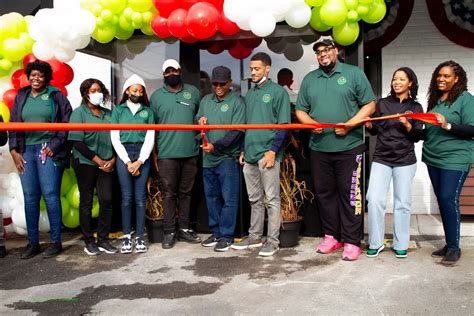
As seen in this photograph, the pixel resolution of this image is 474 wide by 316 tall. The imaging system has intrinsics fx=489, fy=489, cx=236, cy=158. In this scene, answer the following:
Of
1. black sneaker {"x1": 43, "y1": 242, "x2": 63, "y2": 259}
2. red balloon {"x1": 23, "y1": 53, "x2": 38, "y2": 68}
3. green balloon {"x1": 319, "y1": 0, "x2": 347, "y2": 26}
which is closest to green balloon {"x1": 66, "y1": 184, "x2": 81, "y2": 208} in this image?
black sneaker {"x1": 43, "y1": 242, "x2": 63, "y2": 259}

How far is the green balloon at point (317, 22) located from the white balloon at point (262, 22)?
0.40 metres

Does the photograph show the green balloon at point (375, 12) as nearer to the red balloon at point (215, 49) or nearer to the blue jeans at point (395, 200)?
the blue jeans at point (395, 200)

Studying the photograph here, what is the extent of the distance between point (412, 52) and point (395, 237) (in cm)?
266

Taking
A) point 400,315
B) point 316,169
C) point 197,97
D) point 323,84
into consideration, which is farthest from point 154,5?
point 400,315

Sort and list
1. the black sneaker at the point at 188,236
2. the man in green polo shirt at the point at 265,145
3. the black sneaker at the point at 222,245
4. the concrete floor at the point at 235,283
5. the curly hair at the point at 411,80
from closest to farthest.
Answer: the concrete floor at the point at 235,283 → the curly hair at the point at 411,80 → the man in green polo shirt at the point at 265,145 → the black sneaker at the point at 222,245 → the black sneaker at the point at 188,236

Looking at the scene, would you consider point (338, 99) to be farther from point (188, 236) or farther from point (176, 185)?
point (188, 236)

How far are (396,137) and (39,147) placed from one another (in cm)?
303

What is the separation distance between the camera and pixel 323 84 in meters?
4.08

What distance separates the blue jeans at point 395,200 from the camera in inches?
156

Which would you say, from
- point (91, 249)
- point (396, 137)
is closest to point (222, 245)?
point (91, 249)

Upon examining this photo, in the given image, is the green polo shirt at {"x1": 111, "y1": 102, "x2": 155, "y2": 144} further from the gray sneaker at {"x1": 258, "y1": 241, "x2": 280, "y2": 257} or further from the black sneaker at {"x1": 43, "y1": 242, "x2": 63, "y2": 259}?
the gray sneaker at {"x1": 258, "y1": 241, "x2": 280, "y2": 257}

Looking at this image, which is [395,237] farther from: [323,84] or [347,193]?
[323,84]

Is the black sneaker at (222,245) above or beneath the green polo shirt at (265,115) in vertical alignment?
beneath

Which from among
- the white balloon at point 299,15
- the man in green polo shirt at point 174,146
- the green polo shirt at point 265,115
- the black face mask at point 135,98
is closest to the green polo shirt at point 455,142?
the green polo shirt at point 265,115
